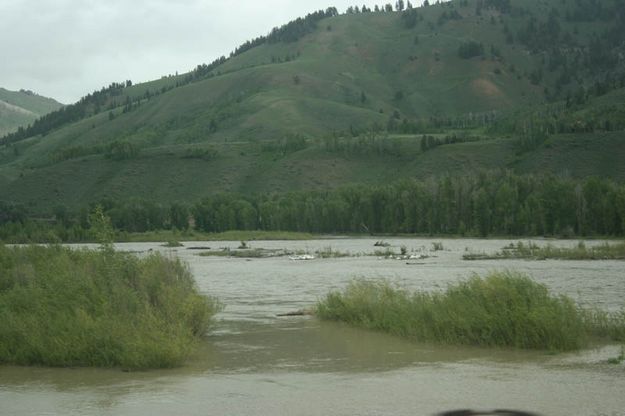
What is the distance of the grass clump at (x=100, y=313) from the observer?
24844mm

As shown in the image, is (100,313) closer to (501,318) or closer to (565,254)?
(501,318)

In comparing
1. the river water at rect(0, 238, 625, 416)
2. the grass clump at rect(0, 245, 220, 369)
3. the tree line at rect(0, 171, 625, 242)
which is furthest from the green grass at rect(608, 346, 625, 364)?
the tree line at rect(0, 171, 625, 242)

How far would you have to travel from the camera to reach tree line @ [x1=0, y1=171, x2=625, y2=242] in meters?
118

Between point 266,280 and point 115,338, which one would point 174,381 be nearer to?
point 115,338

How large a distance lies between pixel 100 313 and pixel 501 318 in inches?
510

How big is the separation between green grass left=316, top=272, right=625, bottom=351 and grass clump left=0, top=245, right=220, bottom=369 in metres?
7.71

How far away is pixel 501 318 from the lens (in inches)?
1068

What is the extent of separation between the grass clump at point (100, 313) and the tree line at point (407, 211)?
209 ft

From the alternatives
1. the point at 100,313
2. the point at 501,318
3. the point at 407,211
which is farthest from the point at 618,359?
the point at 407,211

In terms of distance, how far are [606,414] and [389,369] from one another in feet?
24.4

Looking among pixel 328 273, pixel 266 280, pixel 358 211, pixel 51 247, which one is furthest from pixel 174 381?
pixel 358 211

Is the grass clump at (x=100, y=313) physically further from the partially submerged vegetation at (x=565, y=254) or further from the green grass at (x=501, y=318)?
the partially submerged vegetation at (x=565, y=254)

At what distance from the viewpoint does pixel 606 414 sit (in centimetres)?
1819

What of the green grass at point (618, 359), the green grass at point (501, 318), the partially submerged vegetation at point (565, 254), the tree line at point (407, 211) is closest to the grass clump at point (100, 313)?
the green grass at point (501, 318)
